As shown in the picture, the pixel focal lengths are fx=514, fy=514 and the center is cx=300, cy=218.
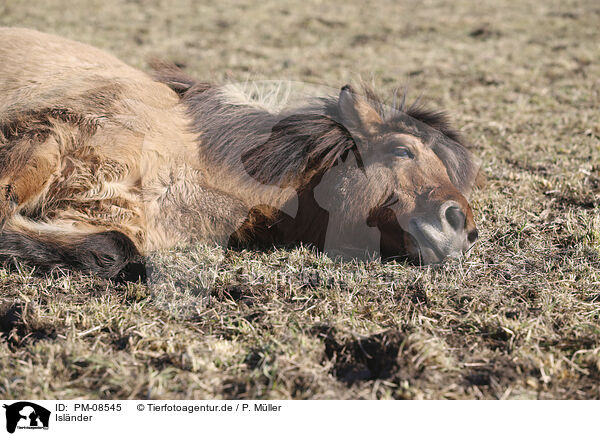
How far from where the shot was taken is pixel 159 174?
317cm

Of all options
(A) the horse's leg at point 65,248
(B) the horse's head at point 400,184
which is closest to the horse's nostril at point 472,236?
(B) the horse's head at point 400,184

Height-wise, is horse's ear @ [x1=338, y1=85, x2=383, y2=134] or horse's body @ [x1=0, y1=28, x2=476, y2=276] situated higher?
horse's ear @ [x1=338, y1=85, x2=383, y2=134]

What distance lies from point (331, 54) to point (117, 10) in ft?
17.1

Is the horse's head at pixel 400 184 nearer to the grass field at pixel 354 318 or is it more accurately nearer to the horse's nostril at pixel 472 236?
the horse's nostril at pixel 472 236

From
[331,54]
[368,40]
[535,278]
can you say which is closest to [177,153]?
[535,278]
